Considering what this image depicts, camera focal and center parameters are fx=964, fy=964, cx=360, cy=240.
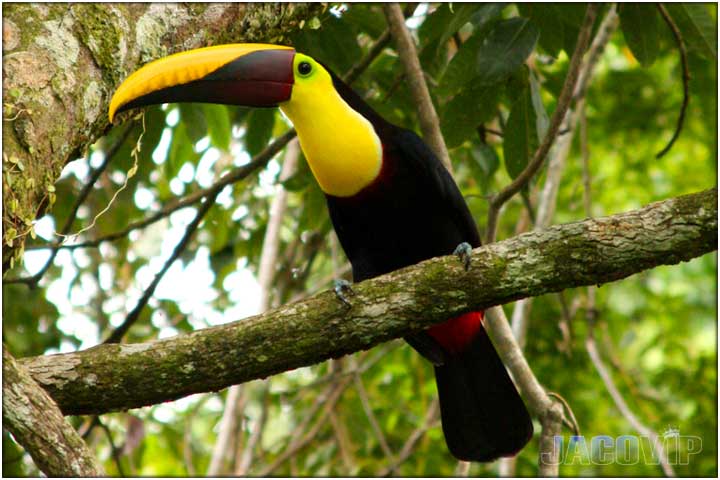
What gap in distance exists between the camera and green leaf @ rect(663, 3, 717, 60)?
350 cm

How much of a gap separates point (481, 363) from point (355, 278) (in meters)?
0.58

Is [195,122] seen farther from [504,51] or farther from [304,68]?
[504,51]

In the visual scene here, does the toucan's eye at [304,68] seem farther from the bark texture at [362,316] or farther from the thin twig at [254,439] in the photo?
the thin twig at [254,439]

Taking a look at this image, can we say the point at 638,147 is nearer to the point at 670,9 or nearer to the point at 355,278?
the point at 670,9

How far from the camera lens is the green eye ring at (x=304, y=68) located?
10.8ft

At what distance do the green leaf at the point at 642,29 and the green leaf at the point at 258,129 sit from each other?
144 cm

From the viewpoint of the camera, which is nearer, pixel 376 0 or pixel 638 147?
pixel 376 0

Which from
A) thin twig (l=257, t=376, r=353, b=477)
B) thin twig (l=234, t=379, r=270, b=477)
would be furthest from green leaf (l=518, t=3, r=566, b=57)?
thin twig (l=234, t=379, r=270, b=477)

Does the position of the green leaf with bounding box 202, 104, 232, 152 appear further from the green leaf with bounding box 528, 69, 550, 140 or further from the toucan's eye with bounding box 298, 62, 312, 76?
the green leaf with bounding box 528, 69, 550, 140

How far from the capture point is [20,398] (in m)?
2.00

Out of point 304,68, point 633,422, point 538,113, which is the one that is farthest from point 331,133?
point 633,422

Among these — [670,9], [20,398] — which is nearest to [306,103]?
[670,9]

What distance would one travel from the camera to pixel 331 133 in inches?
132

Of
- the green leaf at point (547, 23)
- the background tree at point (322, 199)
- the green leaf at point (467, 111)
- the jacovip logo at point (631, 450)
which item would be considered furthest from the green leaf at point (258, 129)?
the jacovip logo at point (631, 450)
